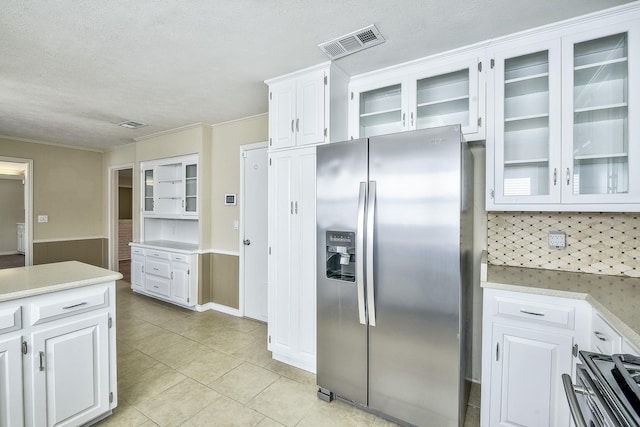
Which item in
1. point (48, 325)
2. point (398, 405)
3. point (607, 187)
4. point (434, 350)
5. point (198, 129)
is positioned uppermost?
point (198, 129)

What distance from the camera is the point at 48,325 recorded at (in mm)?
1612

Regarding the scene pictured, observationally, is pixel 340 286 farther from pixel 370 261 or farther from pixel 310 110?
pixel 310 110

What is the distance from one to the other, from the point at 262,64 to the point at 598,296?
2.64m

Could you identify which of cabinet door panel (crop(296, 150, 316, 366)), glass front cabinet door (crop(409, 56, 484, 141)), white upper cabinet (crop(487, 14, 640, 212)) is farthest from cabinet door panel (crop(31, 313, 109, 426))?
white upper cabinet (crop(487, 14, 640, 212))

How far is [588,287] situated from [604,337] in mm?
443

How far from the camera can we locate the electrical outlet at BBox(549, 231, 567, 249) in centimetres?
200

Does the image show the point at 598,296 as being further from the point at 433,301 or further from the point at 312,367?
the point at 312,367

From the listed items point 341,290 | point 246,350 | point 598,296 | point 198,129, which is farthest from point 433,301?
point 198,129

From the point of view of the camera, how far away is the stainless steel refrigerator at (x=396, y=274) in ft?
5.40

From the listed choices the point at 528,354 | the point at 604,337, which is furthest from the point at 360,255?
the point at 604,337

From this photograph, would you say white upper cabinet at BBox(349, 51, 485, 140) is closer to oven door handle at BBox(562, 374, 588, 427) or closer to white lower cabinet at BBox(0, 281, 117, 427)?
oven door handle at BBox(562, 374, 588, 427)

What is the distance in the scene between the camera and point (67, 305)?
5.49 feet

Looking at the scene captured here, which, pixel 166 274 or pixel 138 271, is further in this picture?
pixel 138 271

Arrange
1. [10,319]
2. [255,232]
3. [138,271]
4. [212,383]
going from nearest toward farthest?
[10,319] → [212,383] → [255,232] → [138,271]
